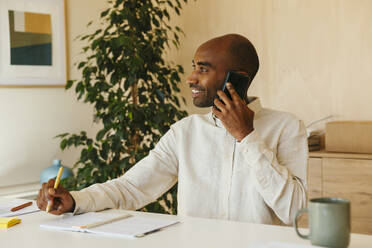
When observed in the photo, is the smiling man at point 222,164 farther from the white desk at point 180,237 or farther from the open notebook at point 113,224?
the white desk at point 180,237

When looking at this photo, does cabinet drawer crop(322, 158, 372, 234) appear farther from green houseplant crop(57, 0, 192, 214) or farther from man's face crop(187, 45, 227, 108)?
man's face crop(187, 45, 227, 108)

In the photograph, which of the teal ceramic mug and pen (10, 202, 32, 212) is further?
pen (10, 202, 32, 212)

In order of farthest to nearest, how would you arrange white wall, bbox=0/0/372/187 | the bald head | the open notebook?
white wall, bbox=0/0/372/187 → the bald head → the open notebook

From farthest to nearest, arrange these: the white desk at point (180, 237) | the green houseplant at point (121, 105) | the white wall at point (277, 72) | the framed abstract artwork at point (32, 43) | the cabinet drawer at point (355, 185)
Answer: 1. the framed abstract artwork at point (32, 43)
2. the white wall at point (277, 72)
3. the green houseplant at point (121, 105)
4. the cabinet drawer at point (355, 185)
5. the white desk at point (180, 237)

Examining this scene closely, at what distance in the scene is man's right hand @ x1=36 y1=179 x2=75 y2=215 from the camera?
177 cm

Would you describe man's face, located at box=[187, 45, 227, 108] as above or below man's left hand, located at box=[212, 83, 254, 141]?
above

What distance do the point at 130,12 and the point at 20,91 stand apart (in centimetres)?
101

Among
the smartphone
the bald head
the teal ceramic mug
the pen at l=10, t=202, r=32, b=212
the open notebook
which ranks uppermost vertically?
the bald head

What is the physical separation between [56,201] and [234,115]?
0.69 metres

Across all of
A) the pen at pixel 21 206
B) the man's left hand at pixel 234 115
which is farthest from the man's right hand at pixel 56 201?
the man's left hand at pixel 234 115

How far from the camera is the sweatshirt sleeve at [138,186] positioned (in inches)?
73.4

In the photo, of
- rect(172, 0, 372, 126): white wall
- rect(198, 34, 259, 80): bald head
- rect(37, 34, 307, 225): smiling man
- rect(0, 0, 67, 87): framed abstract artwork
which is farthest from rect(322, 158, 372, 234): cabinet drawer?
rect(0, 0, 67, 87): framed abstract artwork

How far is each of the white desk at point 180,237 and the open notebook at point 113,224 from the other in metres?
0.03

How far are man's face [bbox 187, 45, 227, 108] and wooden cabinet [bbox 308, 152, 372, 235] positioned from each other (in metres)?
1.49
